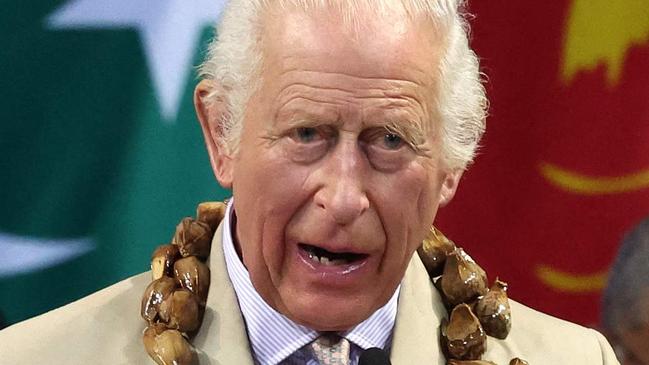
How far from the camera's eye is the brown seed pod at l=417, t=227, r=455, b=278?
153cm

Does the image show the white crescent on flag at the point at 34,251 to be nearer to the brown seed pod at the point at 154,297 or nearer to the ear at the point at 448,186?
the brown seed pod at the point at 154,297

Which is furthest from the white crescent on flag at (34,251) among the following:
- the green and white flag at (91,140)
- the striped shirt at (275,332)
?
the striped shirt at (275,332)

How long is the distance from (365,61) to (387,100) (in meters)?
0.05

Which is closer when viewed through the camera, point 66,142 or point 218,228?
point 218,228

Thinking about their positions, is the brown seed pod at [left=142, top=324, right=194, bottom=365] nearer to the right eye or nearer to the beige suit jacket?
the beige suit jacket

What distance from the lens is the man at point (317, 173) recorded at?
122 centimetres

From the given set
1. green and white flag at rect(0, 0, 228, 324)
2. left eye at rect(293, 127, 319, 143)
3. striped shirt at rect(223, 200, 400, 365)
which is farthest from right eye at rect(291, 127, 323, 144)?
green and white flag at rect(0, 0, 228, 324)

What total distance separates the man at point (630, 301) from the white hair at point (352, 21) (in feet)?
2.75

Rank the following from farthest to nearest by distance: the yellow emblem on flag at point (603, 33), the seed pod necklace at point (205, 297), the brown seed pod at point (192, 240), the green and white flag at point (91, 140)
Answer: the yellow emblem on flag at point (603, 33)
the green and white flag at point (91, 140)
the brown seed pod at point (192, 240)
the seed pod necklace at point (205, 297)

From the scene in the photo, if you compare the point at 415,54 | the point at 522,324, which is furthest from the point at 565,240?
the point at 415,54

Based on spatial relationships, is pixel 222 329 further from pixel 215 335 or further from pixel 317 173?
pixel 317 173

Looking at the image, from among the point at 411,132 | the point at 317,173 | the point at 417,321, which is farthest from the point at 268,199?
the point at 417,321

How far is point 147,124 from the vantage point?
1817 millimetres

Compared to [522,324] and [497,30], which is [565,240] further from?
[522,324]
